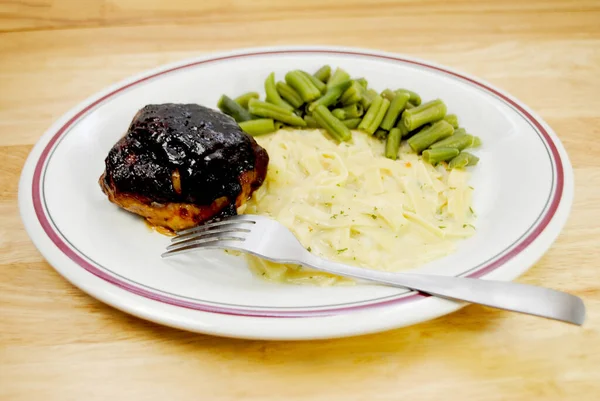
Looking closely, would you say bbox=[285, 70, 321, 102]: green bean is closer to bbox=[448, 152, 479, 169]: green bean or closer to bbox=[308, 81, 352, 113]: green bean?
bbox=[308, 81, 352, 113]: green bean

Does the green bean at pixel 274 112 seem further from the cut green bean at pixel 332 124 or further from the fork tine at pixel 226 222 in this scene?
the fork tine at pixel 226 222

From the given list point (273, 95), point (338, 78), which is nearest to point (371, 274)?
point (273, 95)

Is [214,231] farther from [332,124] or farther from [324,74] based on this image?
[324,74]

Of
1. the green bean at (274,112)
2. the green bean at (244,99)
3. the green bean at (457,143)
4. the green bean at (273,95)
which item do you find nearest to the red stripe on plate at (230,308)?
the green bean at (457,143)

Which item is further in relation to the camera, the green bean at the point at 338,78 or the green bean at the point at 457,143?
the green bean at the point at 338,78

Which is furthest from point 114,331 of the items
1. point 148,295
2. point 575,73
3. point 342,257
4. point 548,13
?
point 548,13

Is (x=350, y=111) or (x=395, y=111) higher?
(x=395, y=111)

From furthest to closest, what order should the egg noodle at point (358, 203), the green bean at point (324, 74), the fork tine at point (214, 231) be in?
the green bean at point (324, 74) → the egg noodle at point (358, 203) → the fork tine at point (214, 231)
